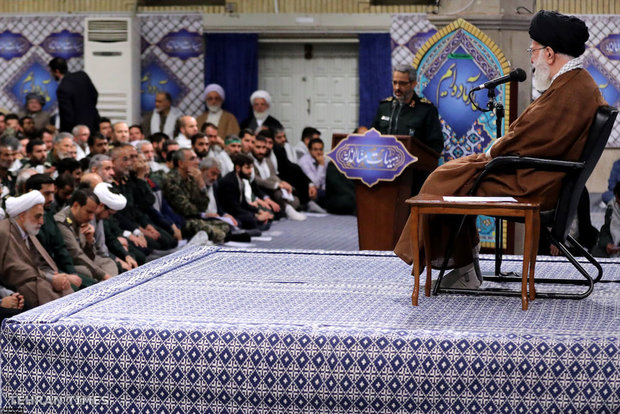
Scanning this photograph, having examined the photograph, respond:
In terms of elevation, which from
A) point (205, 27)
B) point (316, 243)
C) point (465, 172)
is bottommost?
point (316, 243)

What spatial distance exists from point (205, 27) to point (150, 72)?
812mm

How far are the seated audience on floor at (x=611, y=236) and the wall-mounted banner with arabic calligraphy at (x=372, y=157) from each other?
147 centimetres

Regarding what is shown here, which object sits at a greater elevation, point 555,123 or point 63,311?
point 555,123

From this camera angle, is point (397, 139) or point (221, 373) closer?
point (221, 373)

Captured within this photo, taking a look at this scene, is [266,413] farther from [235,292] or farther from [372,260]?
[372,260]

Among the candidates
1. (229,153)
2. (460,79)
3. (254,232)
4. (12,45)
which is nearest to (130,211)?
(254,232)

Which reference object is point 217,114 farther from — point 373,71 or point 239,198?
point 239,198

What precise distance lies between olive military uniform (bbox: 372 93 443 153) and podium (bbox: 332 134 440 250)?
28cm

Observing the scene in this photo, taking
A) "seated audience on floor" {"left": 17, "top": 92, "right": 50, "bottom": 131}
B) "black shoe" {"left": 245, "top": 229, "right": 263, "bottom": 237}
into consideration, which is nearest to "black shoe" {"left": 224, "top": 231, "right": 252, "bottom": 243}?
"black shoe" {"left": 245, "top": 229, "right": 263, "bottom": 237}

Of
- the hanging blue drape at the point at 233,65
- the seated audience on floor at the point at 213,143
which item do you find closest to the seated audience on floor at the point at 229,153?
the seated audience on floor at the point at 213,143

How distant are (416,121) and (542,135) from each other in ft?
7.73

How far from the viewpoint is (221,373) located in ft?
10.0

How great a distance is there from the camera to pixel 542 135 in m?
3.49

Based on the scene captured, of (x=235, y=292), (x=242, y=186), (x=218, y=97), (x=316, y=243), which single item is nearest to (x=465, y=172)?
(x=235, y=292)
